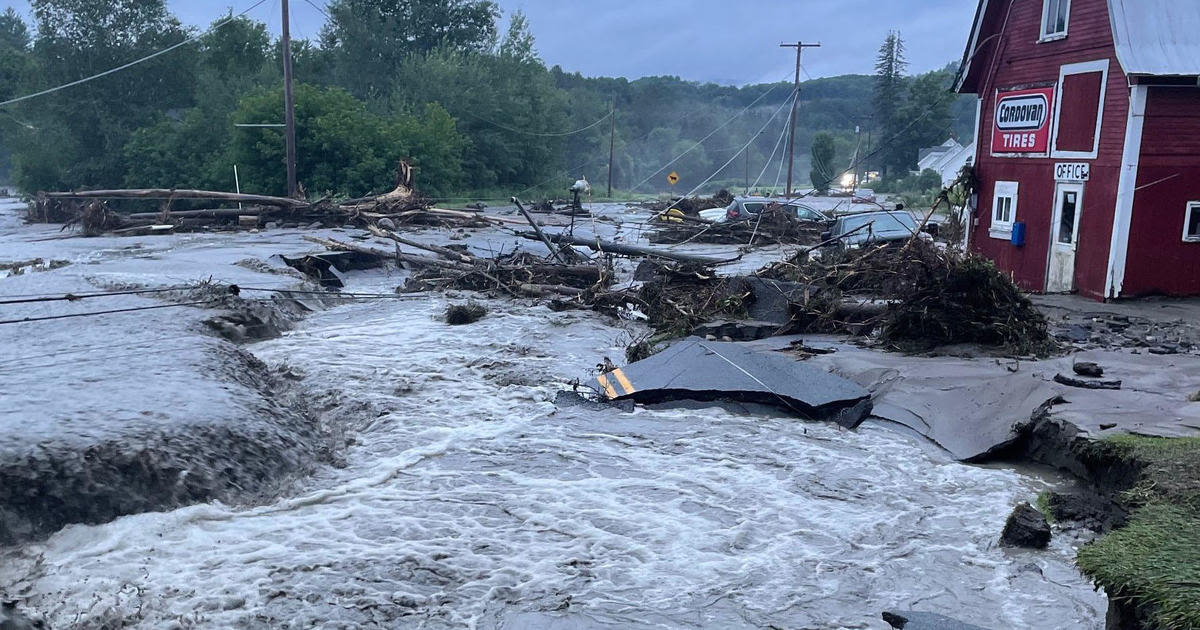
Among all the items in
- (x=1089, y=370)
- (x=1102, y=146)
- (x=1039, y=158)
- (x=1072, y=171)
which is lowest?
(x=1089, y=370)

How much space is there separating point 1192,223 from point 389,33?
2533 inches

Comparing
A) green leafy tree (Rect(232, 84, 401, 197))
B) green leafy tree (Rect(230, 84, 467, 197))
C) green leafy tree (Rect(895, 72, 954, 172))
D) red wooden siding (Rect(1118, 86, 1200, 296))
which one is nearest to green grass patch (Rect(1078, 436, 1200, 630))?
red wooden siding (Rect(1118, 86, 1200, 296))

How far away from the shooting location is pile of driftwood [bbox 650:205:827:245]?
2933 cm

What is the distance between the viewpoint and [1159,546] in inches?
191

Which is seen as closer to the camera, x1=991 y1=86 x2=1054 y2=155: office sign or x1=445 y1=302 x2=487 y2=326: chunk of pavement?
x1=445 y1=302 x2=487 y2=326: chunk of pavement

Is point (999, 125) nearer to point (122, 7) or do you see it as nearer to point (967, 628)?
point (967, 628)

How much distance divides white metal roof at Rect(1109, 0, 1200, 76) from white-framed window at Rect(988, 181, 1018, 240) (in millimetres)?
3598

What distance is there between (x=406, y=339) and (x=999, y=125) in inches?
493

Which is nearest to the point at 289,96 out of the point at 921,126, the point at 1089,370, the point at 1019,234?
the point at 1019,234

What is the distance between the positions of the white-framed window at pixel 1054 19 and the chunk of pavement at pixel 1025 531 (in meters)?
12.9

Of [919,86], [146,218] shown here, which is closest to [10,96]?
[146,218]

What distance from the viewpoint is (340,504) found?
24.5ft

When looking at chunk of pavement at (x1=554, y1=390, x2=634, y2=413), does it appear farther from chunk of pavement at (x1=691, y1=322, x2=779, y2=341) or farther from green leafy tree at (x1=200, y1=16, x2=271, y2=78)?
green leafy tree at (x1=200, y1=16, x2=271, y2=78)

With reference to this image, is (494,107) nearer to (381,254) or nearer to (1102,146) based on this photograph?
(381,254)
